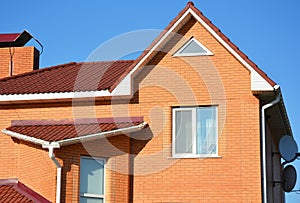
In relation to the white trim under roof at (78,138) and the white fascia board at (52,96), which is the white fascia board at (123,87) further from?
the white trim under roof at (78,138)

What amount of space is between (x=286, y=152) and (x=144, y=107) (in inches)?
175

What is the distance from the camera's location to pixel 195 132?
1791cm

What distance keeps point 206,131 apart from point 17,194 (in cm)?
509

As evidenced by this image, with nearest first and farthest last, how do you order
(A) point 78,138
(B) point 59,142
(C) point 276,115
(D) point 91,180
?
(B) point 59,142 → (A) point 78,138 → (D) point 91,180 → (C) point 276,115

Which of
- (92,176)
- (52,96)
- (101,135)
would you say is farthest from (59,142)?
(52,96)

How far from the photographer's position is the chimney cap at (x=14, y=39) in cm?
2358

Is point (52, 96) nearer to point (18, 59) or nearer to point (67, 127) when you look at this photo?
point (67, 127)

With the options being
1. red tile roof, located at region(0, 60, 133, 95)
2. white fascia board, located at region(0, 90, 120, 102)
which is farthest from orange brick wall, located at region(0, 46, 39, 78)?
white fascia board, located at region(0, 90, 120, 102)

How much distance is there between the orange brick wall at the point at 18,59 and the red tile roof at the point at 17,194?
5.88 m

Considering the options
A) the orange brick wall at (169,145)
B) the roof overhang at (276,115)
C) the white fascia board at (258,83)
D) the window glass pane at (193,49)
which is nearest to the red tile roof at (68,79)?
the orange brick wall at (169,145)

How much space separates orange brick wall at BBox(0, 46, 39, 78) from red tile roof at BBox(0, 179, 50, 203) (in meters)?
5.88

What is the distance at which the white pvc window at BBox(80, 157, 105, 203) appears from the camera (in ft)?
55.8

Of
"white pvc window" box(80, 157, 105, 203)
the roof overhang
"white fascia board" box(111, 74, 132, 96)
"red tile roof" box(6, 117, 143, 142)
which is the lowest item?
"white pvc window" box(80, 157, 105, 203)

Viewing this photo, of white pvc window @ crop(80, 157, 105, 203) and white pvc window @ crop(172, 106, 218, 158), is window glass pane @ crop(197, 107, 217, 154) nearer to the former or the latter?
white pvc window @ crop(172, 106, 218, 158)
